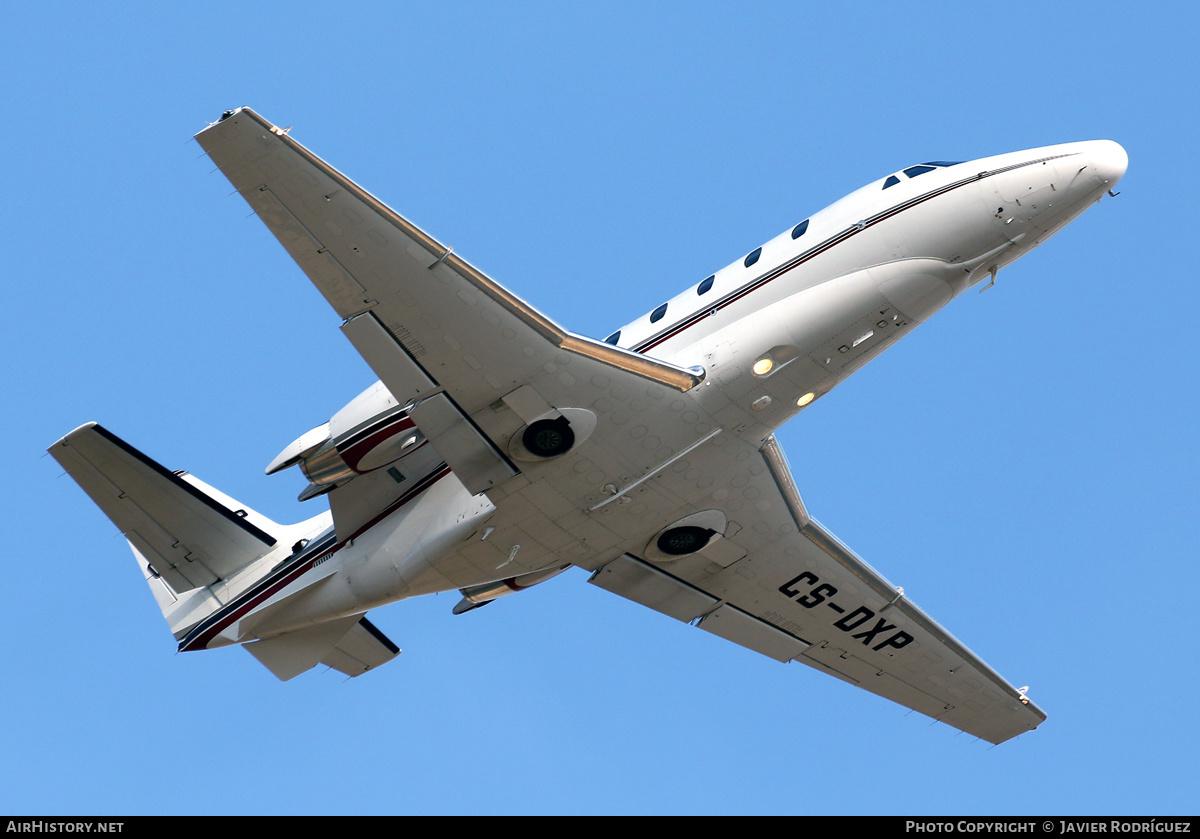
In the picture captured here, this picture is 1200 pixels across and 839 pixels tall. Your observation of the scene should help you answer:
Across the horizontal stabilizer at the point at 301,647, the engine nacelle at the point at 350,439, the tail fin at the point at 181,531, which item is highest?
the tail fin at the point at 181,531

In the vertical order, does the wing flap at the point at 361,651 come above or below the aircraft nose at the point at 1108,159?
below

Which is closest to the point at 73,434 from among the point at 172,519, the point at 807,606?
the point at 172,519

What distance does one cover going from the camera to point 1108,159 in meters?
24.0

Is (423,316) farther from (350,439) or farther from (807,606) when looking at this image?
(807,606)

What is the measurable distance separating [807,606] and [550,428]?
928 centimetres

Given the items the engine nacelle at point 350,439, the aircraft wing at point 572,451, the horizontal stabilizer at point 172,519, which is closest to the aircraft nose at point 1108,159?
the aircraft wing at point 572,451

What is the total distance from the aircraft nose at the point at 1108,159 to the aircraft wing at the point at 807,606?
26.1 feet

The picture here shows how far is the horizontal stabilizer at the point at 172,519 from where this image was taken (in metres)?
27.3

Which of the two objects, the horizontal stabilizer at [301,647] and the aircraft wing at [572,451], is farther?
the horizontal stabilizer at [301,647]

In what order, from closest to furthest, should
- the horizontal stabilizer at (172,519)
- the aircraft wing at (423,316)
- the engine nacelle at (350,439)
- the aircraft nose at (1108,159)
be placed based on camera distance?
1. the aircraft wing at (423,316)
2. the aircraft nose at (1108,159)
3. the engine nacelle at (350,439)
4. the horizontal stabilizer at (172,519)

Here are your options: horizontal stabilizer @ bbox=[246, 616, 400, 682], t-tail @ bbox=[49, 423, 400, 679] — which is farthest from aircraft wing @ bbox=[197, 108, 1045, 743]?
t-tail @ bbox=[49, 423, 400, 679]

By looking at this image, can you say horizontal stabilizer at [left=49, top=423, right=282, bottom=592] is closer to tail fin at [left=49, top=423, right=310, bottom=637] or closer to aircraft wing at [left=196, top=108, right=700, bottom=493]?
tail fin at [left=49, top=423, right=310, bottom=637]

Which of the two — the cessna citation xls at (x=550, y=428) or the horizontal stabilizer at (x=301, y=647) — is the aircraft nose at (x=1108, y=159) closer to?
the cessna citation xls at (x=550, y=428)
